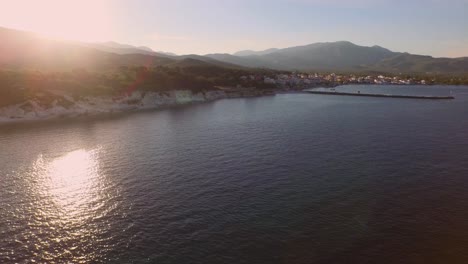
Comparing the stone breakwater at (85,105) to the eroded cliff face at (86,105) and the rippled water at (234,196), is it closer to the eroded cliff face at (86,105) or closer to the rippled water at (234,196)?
the eroded cliff face at (86,105)

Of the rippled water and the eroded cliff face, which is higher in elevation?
the eroded cliff face

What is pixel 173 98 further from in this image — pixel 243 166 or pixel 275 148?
pixel 243 166

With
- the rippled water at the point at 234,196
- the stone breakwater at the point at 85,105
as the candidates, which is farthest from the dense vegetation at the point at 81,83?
the rippled water at the point at 234,196

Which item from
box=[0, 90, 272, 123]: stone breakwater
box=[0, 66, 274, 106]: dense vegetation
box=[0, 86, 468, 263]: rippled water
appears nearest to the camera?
box=[0, 86, 468, 263]: rippled water

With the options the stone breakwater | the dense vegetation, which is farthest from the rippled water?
the dense vegetation

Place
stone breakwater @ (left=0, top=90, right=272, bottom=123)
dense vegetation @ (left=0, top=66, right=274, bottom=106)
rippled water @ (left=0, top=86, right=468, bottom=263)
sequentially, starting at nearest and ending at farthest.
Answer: rippled water @ (left=0, top=86, right=468, bottom=263) → stone breakwater @ (left=0, top=90, right=272, bottom=123) → dense vegetation @ (left=0, top=66, right=274, bottom=106)

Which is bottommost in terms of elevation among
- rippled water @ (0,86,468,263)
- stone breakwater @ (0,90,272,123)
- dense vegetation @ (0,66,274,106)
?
rippled water @ (0,86,468,263)

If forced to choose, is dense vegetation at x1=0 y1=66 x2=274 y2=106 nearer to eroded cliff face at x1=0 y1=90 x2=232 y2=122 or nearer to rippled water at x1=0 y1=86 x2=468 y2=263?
eroded cliff face at x1=0 y1=90 x2=232 y2=122
